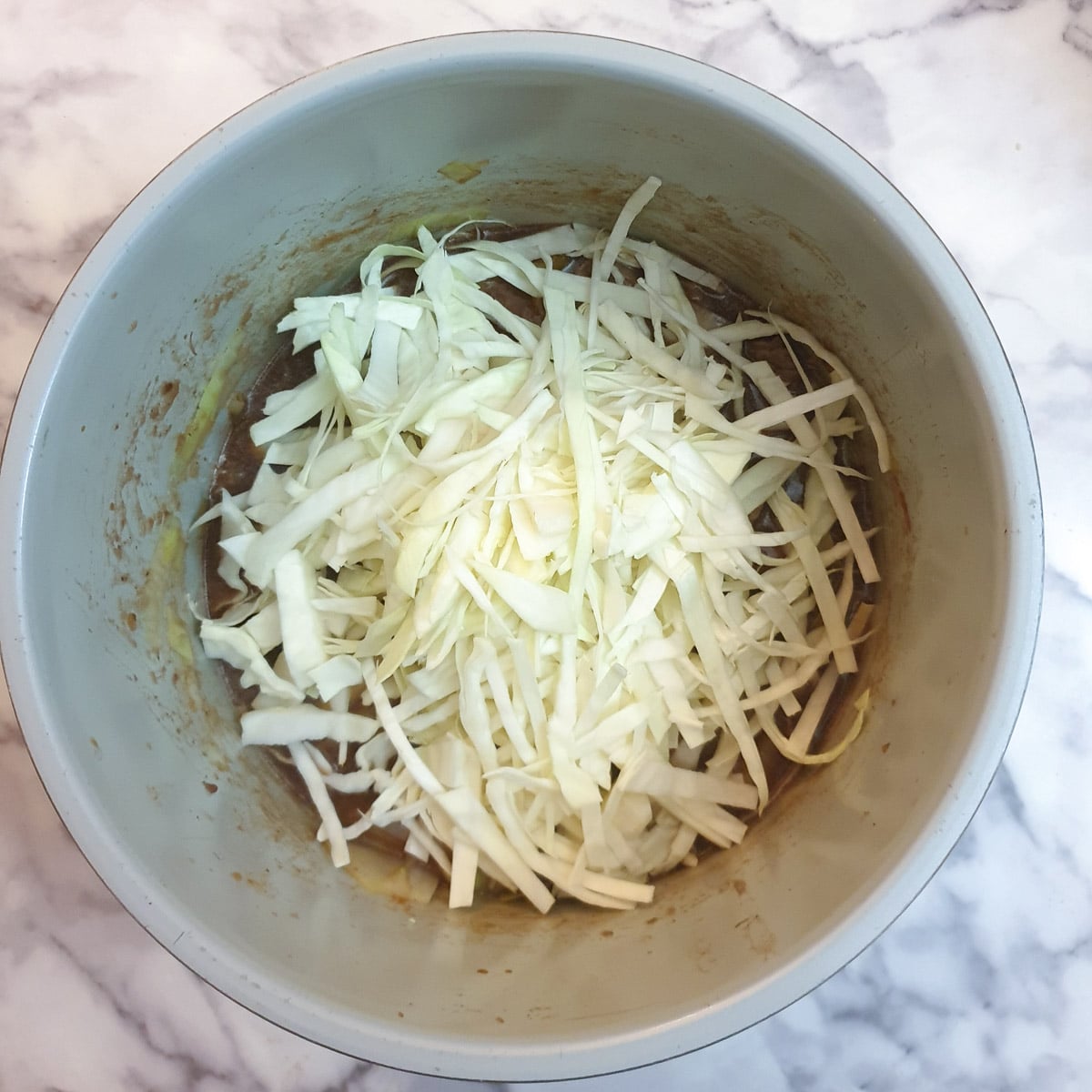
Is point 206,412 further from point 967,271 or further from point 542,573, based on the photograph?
point 967,271

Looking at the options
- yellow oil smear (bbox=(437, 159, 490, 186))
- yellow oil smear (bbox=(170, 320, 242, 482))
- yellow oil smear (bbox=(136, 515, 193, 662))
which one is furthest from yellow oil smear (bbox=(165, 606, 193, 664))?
yellow oil smear (bbox=(437, 159, 490, 186))

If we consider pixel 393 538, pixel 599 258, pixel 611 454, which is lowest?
pixel 393 538

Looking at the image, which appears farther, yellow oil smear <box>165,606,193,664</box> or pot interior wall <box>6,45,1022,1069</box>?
yellow oil smear <box>165,606,193,664</box>

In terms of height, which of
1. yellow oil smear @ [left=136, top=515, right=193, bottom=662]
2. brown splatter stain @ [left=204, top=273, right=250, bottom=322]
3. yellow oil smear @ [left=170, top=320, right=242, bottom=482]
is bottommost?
yellow oil smear @ [left=136, top=515, right=193, bottom=662]

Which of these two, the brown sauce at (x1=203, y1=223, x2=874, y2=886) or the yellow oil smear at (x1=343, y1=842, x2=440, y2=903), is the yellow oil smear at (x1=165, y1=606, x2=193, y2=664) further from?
the yellow oil smear at (x1=343, y1=842, x2=440, y2=903)

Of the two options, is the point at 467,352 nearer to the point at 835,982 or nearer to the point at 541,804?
the point at 541,804

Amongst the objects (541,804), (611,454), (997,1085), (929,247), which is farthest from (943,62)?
(997,1085)
